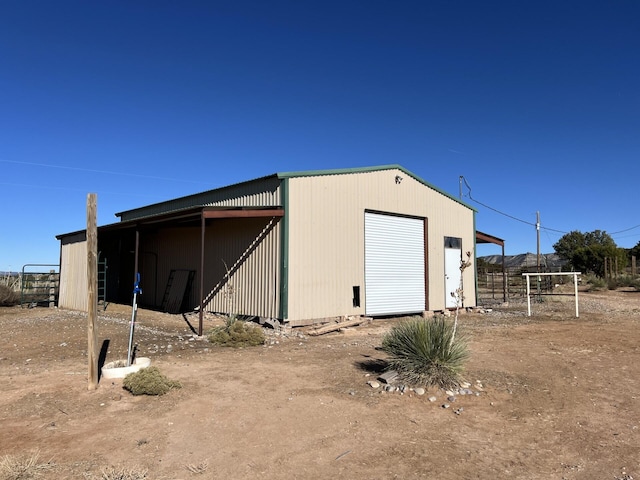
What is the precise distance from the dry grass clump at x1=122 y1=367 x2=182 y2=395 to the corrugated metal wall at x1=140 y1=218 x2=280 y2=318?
6155 millimetres

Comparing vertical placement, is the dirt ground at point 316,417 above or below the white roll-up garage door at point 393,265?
below

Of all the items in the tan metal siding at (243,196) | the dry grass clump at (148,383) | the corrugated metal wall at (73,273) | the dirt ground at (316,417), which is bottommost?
the dirt ground at (316,417)

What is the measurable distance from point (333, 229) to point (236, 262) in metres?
3.12

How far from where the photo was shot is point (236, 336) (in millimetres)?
9906

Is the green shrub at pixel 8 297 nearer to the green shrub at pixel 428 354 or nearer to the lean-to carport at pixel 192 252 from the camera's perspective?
the lean-to carport at pixel 192 252

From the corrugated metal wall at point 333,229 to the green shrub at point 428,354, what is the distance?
595 cm

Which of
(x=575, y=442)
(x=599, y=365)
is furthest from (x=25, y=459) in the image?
(x=599, y=365)

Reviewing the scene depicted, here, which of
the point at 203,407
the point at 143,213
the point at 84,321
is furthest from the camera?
the point at 143,213

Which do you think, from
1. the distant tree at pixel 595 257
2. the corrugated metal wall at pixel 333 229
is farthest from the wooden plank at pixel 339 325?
the distant tree at pixel 595 257

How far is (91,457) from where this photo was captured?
4.07 meters

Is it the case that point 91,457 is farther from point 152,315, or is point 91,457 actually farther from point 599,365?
point 152,315

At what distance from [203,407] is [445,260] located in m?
13.9

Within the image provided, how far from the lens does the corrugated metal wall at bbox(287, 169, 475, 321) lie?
41.6 feet

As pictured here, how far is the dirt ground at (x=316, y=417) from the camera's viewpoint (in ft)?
13.0
